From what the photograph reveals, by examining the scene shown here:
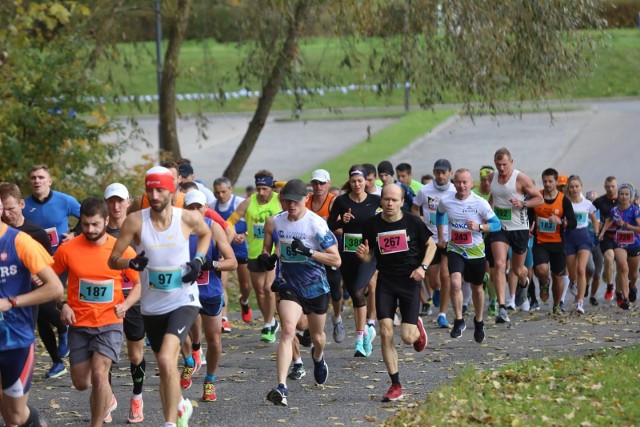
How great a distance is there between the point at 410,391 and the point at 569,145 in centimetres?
2906

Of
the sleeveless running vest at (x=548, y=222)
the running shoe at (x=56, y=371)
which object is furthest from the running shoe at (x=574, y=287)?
the running shoe at (x=56, y=371)

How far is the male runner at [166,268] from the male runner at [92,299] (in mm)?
371

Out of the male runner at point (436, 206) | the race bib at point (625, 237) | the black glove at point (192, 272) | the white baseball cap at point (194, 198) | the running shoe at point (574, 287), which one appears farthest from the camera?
the race bib at point (625, 237)

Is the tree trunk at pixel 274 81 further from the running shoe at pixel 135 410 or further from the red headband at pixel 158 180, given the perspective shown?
the red headband at pixel 158 180

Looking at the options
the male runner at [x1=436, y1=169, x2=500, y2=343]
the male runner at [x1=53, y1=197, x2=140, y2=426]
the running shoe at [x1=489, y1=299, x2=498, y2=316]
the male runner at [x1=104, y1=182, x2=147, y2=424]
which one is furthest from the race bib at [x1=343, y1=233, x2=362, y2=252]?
the male runner at [x1=53, y1=197, x2=140, y2=426]

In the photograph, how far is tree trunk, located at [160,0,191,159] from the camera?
22.4 m

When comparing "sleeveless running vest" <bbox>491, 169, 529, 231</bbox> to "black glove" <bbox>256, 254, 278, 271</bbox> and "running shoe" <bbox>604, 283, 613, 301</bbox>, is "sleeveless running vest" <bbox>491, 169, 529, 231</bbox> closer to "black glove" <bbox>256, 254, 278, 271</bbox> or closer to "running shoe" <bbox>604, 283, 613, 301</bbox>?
"running shoe" <bbox>604, 283, 613, 301</bbox>

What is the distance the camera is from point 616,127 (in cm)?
4162

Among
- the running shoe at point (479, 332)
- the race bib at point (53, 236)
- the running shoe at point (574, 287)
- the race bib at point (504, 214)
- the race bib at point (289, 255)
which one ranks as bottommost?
the running shoe at point (574, 287)

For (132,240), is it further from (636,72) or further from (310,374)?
(636,72)

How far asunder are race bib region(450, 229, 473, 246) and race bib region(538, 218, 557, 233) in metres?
2.77

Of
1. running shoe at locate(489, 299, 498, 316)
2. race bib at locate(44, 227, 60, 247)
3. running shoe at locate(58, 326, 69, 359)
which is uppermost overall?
race bib at locate(44, 227, 60, 247)

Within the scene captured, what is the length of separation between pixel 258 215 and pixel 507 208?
10.9ft

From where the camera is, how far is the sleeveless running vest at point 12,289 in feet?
26.5
